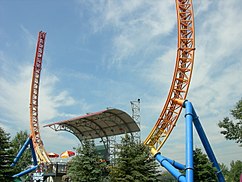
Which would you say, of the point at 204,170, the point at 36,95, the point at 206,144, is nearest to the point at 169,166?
the point at 204,170

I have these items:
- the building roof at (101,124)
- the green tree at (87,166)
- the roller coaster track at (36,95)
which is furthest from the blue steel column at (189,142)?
the roller coaster track at (36,95)

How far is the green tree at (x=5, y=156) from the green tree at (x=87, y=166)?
5.41m

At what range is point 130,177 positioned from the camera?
63.9 ft

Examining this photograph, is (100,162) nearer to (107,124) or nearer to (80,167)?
(80,167)

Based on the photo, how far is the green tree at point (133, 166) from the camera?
1975 centimetres

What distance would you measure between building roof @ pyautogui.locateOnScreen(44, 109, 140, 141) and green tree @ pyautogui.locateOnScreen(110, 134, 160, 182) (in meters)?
10.1

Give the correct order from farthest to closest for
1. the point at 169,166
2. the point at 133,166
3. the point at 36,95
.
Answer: the point at 36,95
the point at 169,166
the point at 133,166

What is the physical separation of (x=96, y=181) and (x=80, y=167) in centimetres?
172

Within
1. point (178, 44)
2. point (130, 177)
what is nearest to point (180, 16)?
point (178, 44)

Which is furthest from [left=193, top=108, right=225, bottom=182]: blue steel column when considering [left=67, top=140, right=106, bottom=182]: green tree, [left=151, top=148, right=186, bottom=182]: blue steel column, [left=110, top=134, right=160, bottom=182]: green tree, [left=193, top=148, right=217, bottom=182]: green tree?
[left=67, top=140, right=106, bottom=182]: green tree

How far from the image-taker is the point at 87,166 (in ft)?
78.3

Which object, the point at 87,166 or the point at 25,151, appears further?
the point at 25,151

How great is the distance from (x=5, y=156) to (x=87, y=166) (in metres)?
6.50

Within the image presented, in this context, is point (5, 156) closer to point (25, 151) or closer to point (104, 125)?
point (104, 125)
